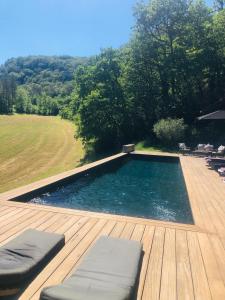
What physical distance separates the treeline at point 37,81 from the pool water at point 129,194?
2729 inches

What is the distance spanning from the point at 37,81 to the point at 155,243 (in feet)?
547

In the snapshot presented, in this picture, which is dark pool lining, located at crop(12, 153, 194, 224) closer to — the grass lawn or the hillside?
the grass lawn

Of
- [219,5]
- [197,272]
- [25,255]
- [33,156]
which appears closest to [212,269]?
[197,272]

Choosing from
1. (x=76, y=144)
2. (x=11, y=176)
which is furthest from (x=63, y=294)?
(x=76, y=144)

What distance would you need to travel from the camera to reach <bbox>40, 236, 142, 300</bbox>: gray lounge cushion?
2.67 metres

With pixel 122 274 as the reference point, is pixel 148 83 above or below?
above

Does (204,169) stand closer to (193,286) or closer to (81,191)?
(81,191)

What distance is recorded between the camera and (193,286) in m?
3.34

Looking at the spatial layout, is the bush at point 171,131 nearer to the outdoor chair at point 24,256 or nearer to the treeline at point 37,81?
the outdoor chair at point 24,256

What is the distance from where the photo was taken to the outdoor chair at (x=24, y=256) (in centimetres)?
308

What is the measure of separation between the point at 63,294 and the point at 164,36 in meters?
25.5

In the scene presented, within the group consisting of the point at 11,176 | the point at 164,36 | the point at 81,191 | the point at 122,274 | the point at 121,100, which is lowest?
the point at 11,176

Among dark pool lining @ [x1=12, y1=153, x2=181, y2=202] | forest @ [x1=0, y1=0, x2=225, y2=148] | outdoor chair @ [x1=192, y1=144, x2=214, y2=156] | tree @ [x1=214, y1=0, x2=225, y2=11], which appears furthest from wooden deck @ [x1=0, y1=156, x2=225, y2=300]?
tree @ [x1=214, y1=0, x2=225, y2=11]

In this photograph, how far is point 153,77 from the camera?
24.8 metres
